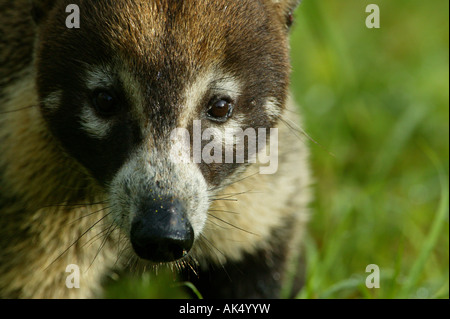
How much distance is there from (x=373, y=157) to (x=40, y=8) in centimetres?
314

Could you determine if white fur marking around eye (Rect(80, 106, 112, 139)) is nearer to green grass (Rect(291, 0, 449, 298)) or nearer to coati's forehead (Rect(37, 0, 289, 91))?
coati's forehead (Rect(37, 0, 289, 91))

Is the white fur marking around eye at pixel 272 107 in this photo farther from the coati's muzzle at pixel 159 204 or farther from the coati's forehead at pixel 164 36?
the coati's muzzle at pixel 159 204

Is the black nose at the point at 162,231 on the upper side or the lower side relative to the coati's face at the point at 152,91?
lower

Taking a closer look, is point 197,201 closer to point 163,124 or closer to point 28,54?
point 163,124

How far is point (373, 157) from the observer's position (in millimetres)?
5578

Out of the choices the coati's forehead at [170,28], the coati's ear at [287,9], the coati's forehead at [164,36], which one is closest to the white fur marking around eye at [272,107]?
the coati's forehead at [164,36]

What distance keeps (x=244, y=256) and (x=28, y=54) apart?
1.62 metres

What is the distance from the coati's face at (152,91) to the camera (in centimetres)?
293

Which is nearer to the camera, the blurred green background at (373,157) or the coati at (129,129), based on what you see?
the coati at (129,129)

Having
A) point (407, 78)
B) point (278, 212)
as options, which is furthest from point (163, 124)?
point (407, 78)

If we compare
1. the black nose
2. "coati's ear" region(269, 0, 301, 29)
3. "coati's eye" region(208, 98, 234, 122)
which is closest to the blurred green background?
"coati's ear" region(269, 0, 301, 29)

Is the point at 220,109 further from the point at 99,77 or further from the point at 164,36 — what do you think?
the point at 99,77

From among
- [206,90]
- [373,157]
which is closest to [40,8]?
[206,90]

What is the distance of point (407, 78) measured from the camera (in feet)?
20.0
